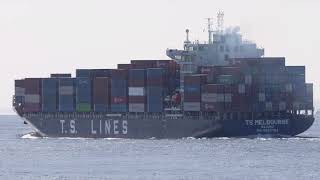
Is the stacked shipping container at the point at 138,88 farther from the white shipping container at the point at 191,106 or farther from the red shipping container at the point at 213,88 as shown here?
the red shipping container at the point at 213,88

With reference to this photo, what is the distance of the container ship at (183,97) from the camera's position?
423 ft

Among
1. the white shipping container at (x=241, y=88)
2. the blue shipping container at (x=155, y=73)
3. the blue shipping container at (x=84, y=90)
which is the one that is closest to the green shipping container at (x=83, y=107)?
A: the blue shipping container at (x=84, y=90)

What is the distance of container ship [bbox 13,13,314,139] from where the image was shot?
5074 inches

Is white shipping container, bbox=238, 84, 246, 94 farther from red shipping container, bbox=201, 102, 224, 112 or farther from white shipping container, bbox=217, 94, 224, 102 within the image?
red shipping container, bbox=201, 102, 224, 112

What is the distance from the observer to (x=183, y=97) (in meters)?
132

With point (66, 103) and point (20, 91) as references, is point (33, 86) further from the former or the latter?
point (66, 103)

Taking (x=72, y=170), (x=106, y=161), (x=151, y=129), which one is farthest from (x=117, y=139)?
(x=72, y=170)

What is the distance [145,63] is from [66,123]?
1193 cm

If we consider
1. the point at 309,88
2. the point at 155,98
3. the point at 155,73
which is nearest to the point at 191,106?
the point at 155,98

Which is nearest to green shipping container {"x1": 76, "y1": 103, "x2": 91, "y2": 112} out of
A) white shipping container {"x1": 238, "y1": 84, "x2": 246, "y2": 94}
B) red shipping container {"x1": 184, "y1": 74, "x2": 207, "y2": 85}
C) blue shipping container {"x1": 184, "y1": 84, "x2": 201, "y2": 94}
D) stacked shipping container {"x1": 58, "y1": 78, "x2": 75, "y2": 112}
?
stacked shipping container {"x1": 58, "y1": 78, "x2": 75, "y2": 112}

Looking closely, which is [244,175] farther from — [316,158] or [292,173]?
[316,158]

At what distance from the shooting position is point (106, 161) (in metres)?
102

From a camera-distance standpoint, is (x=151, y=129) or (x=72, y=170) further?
(x=151, y=129)

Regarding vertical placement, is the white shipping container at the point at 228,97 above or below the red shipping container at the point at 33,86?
below
